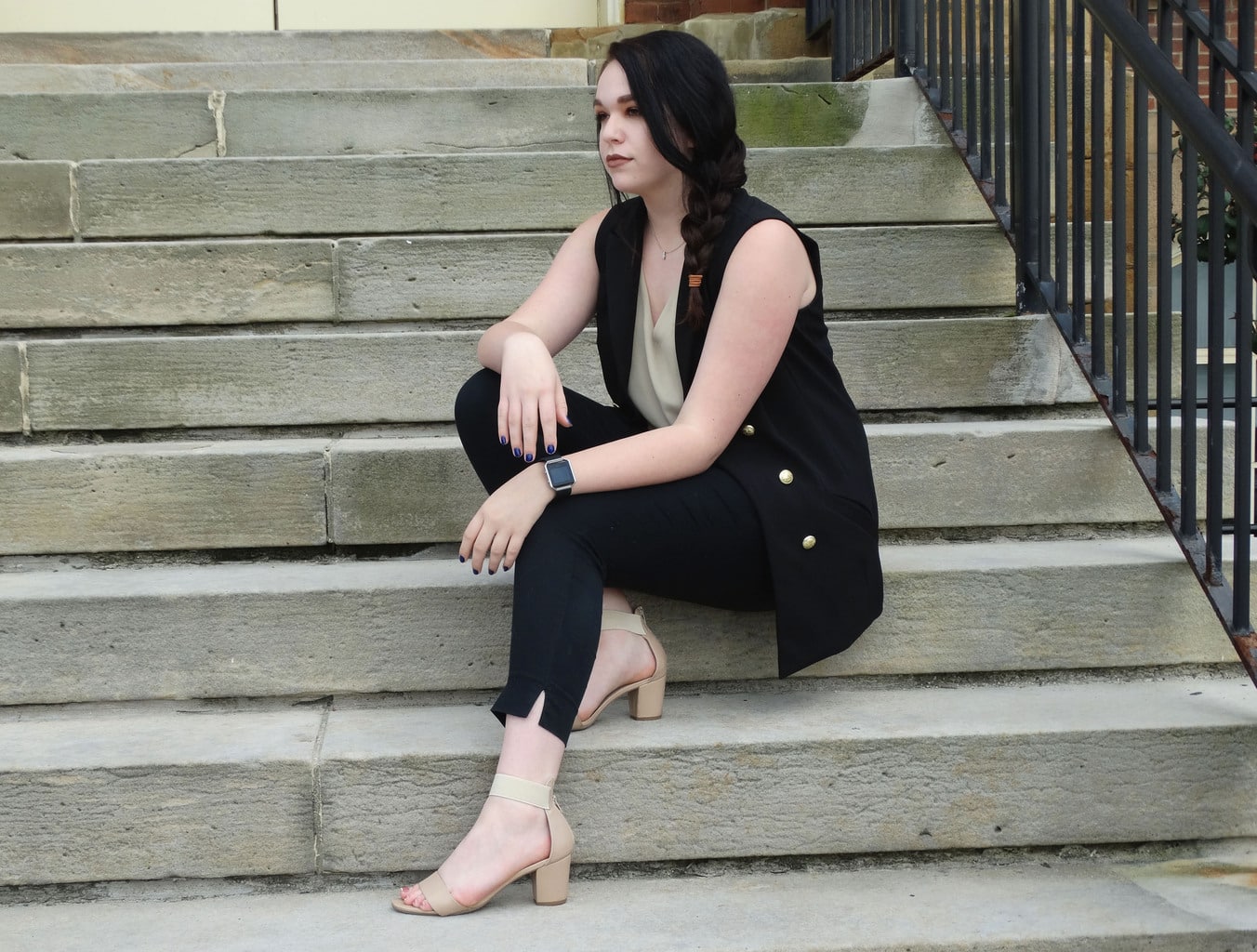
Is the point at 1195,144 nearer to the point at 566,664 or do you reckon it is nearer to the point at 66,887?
the point at 566,664

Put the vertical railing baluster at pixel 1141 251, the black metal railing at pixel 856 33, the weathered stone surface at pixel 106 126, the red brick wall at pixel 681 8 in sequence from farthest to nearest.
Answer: the red brick wall at pixel 681 8 < the black metal railing at pixel 856 33 < the weathered stone surface at pixel 106 126 < the vertical railing baluster at pixel 1141 251

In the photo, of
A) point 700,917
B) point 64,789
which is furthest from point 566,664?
point 64,789

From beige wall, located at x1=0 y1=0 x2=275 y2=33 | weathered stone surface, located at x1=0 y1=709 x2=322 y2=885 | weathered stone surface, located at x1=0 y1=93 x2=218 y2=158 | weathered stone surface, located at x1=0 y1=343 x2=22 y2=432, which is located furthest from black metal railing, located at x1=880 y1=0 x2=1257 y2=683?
beige wall, located at x1=0 y1=0 x2=275 y2=33

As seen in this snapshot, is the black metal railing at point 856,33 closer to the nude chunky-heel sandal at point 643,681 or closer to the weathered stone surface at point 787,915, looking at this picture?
the nude chunky-heel sandal at point 643,681

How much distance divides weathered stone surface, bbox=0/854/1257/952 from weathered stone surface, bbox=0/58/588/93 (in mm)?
2717

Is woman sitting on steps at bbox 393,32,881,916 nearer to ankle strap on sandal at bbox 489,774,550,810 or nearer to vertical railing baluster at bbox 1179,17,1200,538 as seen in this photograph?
ankle strap on sandal at bbox 489,774,550,810

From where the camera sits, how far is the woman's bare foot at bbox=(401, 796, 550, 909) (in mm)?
1763

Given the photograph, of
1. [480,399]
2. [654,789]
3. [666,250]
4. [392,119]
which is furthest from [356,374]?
[654,789]

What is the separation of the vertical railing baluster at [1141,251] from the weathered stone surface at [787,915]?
785 mm

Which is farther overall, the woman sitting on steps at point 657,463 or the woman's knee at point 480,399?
the woman's knee at point 480,399

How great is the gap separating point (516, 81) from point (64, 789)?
2.78 meters

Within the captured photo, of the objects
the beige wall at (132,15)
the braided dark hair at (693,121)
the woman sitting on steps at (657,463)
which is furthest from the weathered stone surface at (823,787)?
the beige wall at (132,15)

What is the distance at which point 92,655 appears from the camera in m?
2.17

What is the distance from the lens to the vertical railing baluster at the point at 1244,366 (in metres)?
1.94
